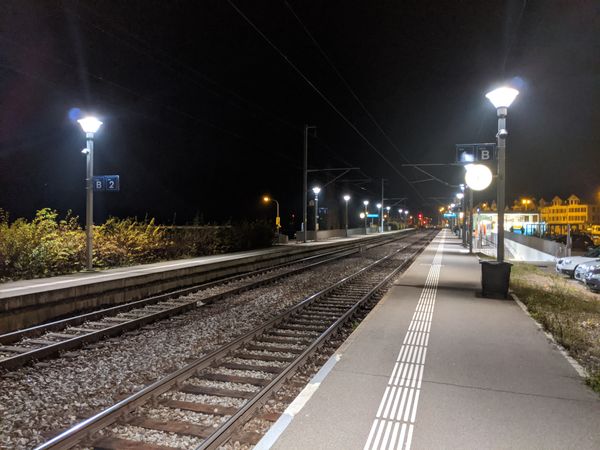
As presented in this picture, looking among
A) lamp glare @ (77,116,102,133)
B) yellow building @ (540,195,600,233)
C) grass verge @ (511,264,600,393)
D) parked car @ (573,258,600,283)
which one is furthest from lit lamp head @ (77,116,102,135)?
yellow building @ (540,195,600,233)

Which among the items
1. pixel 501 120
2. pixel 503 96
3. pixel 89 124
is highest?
pixel 89 124

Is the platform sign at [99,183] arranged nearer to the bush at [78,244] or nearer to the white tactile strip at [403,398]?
the bush at [78,244]

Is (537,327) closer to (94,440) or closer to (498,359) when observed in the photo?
(498,359)

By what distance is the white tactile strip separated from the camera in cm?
392

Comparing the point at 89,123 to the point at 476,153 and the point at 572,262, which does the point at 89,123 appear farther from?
the point at 572,262

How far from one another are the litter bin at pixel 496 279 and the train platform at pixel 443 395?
117 inches

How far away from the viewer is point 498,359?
20.6ft

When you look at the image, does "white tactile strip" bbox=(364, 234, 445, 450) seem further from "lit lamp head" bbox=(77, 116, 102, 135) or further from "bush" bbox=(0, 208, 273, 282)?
"lit lamp head" bbox=(77, 116, 102, 135)

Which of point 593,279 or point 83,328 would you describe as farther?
point 593,279

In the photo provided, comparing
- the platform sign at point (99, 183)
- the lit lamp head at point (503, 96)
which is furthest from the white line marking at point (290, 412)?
the platform sign at point (99, 183)

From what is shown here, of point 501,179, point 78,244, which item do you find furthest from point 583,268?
point 78,244

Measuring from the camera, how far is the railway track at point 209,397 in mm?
4203

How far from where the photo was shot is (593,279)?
14.6 meters

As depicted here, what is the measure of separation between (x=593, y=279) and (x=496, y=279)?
5543mm
